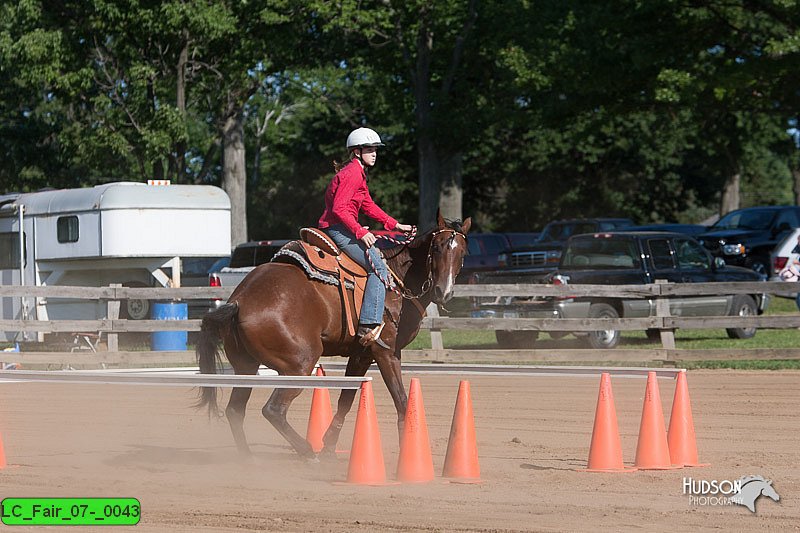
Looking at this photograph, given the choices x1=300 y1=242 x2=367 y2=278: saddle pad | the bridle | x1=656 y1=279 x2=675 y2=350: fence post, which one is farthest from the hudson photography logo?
x1=656 y1=279 x2=675 y2=350: fence post

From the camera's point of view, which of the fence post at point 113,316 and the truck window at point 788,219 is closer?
the fence post at point 113,316

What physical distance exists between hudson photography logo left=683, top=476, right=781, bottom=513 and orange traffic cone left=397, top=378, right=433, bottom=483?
6.35 ft

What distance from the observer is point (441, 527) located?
7629 mm

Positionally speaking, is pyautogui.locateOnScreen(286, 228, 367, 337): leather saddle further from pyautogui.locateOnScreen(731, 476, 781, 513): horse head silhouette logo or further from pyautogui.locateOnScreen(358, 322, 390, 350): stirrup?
pyautogui.locateOnScreen(731, 476, 781, 513): horse head silhouette logo

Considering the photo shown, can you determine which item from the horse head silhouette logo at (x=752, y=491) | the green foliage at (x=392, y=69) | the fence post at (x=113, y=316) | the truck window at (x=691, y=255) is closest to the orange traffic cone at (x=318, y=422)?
the horse head silhouette logo at (x=752, y=491)

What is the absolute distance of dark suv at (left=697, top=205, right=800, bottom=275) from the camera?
31859mm

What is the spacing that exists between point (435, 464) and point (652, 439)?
186 centimetres

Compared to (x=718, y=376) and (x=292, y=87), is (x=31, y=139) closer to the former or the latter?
(x=292, y=87)

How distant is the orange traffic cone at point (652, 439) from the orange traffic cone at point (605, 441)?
0.16 m

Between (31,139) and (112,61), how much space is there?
32.6ft

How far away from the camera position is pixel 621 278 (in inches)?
890

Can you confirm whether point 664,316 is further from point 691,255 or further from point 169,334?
point 169,334

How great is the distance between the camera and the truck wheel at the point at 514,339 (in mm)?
22719

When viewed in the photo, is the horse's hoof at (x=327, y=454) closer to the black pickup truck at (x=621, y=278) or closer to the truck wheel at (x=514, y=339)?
the black pickup truck at (x=621, y=278)
